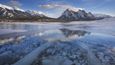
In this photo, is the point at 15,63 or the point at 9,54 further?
the point at 9,54

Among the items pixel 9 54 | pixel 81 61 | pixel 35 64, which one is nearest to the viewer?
pixel 35 64

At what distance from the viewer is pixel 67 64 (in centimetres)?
827

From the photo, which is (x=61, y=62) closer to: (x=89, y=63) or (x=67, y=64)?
(x=67, y=64)

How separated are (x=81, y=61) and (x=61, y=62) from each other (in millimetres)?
1109

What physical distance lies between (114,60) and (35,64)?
4.24 m

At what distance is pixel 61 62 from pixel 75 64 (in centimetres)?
72

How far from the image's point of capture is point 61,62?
852 cm

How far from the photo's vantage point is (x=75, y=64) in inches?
328

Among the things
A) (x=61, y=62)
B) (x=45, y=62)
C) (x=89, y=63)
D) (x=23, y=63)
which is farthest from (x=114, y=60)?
(x=23, y=63)

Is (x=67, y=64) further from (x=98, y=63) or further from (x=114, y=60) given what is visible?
(x=114, y=60)

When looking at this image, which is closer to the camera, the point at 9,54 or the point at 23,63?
the point at 23,63

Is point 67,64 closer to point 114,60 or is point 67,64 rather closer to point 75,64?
point 75,64

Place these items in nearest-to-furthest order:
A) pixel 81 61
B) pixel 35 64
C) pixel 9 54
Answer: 1. pixel 35 64
2. pixel 81 61
3. pixel 9 54

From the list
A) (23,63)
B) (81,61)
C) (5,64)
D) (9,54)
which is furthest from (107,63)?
(9,54)
